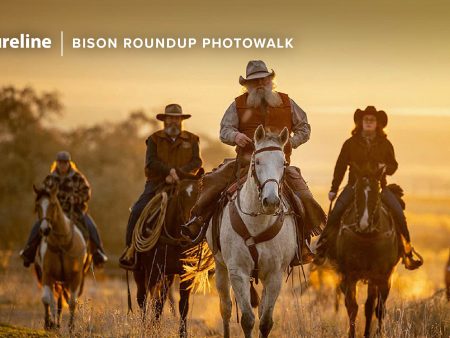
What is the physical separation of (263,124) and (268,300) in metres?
2.07

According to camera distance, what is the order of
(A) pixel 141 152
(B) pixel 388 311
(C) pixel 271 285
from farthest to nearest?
(A) pixel 141 152 < (B) pixel 388 311 < (C) pixel 271 285

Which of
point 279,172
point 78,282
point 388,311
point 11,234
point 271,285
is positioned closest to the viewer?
point 279,172

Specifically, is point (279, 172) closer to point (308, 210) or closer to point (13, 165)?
point (308, 210)

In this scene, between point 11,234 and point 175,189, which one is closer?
point 175,189

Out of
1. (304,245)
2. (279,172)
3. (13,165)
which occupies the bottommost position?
(304,245)

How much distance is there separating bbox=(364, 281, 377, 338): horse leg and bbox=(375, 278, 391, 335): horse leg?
9cm

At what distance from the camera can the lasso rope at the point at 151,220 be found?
14.0m

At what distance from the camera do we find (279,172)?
9867 millimetres

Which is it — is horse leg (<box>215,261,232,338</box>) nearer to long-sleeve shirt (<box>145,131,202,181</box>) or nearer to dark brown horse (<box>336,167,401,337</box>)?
dark brown horse (<box>336,167,401,337</box>)

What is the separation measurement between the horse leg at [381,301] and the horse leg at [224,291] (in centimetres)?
206

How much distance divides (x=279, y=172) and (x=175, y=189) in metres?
4.43

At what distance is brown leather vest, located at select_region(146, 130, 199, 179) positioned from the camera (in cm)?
1462

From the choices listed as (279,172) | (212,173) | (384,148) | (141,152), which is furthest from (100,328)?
(141,152)

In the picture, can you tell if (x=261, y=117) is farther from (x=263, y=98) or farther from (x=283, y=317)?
(x=283, y=317)
